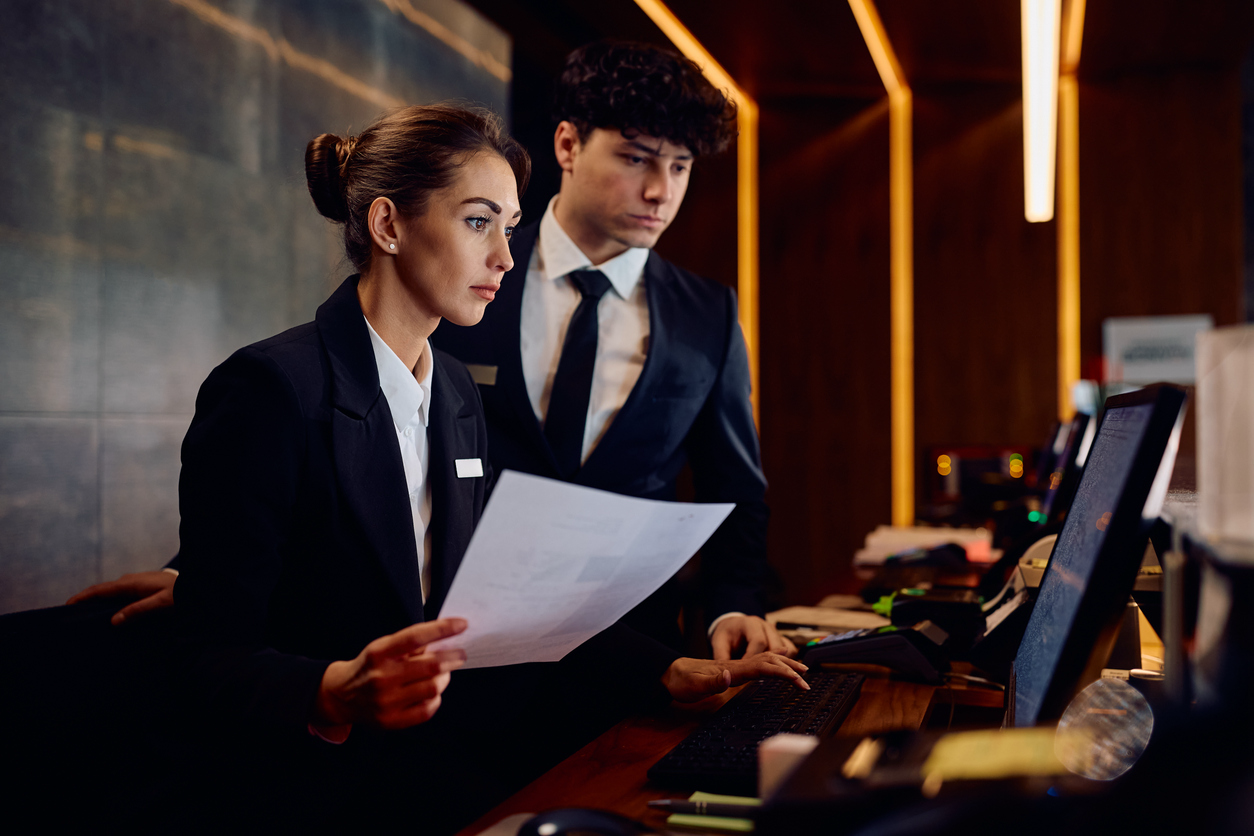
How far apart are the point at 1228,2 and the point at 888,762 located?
194 inches

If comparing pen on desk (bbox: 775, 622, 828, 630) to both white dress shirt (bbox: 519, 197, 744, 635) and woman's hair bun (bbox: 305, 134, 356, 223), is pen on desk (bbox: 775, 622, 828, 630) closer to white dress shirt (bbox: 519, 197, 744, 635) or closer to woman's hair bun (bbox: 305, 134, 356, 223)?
white dress shirt (bbox: 519, 197, 744, 635)

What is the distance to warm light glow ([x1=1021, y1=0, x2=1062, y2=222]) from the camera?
273 cm

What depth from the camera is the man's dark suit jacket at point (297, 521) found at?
0.99 metres

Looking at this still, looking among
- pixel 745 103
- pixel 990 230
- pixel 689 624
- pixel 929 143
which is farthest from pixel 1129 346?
pixel 689 624

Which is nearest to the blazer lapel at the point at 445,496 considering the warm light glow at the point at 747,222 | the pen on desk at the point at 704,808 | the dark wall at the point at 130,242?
the pen on desk at the point at 704,808

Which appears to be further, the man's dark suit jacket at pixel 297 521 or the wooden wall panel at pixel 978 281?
the wooden wall panel at pixel 978 281

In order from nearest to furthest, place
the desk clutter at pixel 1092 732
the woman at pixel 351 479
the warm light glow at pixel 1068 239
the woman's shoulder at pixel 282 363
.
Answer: the desk clutter at pixel 1092 732 < the woman at pixel 351 479 < the woman's shoulder at pixel 282 363 < the warm light glow at pixel 1068 239

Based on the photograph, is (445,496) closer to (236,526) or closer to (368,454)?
(368,454)

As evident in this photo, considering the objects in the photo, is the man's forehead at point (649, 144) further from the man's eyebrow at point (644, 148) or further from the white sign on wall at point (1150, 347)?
the white sign on wall at point (1150, 347)

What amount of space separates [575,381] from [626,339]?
0.54 feet

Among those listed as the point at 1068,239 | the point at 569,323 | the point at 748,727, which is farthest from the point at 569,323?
the point at 1068,239

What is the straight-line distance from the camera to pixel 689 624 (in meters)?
3.46

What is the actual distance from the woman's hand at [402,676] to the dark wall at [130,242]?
1.90 m

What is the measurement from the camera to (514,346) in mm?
A: 1710
